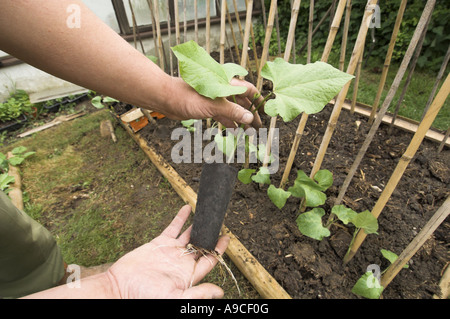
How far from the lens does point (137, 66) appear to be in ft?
2.86

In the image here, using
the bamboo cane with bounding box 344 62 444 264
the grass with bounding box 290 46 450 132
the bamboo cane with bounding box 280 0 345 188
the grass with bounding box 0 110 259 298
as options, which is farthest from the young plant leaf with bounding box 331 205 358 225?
the grass with bounding box 290 46 450 132

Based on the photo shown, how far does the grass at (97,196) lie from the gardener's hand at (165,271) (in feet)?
1.40

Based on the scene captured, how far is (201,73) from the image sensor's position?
0.87m

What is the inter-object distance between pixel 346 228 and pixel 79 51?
4.72 feet

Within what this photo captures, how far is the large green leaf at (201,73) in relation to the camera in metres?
0.84

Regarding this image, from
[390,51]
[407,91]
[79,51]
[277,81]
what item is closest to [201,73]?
[277,81]

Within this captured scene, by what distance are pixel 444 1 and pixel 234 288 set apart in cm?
352

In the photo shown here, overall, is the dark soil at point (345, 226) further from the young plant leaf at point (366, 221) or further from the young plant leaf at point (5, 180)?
the young plant leaf at point (5, 180)

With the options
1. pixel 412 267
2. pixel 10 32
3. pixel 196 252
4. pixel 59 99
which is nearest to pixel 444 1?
pixel 412 267

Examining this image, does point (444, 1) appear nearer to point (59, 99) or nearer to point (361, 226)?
point (361, 226)

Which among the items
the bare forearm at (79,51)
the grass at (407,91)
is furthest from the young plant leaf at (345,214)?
the grass at (407,91)

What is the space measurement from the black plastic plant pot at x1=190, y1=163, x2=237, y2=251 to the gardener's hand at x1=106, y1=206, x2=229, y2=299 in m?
0.07

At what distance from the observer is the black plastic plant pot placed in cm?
102

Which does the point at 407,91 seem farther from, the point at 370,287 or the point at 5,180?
the point at 5,180
